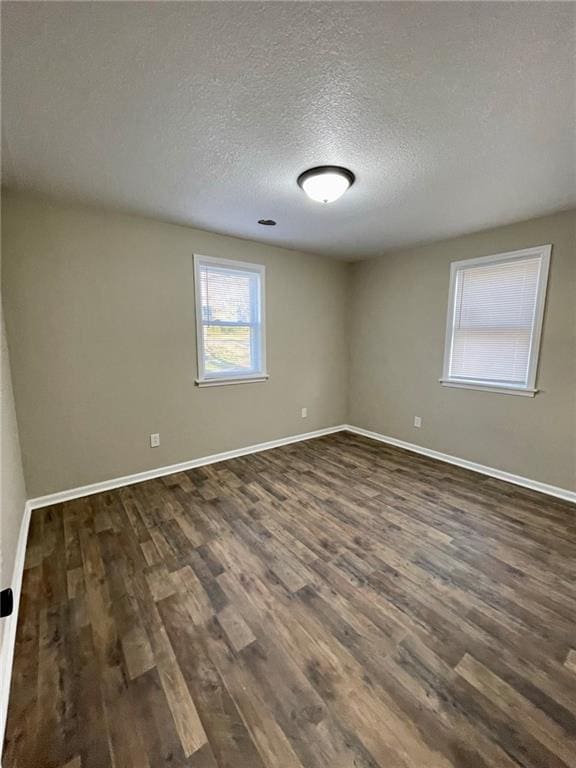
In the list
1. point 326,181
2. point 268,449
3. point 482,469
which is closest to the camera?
point 326,181

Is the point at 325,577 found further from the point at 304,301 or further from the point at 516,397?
the point at 304,301

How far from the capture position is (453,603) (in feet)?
5.35

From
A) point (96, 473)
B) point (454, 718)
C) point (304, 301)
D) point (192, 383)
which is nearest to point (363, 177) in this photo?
point (304, 301)

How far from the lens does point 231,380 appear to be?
355 cm

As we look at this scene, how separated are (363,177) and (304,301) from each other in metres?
2.04

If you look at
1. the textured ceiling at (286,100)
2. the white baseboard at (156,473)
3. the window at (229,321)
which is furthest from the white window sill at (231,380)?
the textured ceiling at (286,100)

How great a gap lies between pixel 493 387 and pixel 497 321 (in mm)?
674

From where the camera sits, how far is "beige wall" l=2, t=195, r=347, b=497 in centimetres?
244

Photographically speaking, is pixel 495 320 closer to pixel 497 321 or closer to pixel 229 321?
pixel 497 321

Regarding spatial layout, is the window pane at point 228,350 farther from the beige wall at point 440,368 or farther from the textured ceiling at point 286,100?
the beige wall at point 440,368

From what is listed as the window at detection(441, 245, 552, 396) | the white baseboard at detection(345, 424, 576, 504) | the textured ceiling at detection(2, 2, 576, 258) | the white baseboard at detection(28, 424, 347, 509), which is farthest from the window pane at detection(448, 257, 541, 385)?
the white baseboard at detection(28, 424, 347, 509)

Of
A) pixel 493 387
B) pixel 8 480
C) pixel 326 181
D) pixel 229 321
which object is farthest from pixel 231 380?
pixel 493 387

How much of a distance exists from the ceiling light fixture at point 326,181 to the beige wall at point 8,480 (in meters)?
2.38

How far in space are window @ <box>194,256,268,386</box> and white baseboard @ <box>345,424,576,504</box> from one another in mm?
1913
